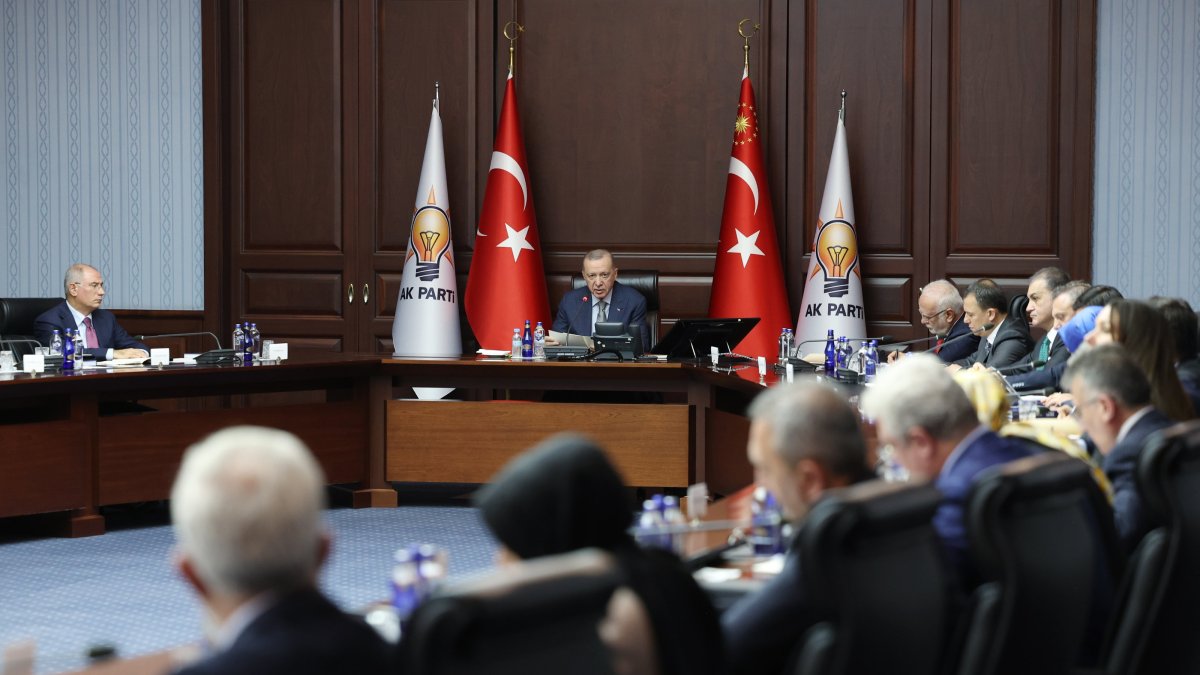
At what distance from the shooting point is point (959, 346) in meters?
6.75

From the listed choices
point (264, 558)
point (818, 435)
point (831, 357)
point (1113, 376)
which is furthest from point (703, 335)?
point (264, 558)

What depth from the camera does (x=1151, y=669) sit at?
242cm

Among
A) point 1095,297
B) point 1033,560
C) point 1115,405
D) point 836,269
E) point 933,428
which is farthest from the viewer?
point 836,269

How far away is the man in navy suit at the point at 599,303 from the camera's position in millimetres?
7246

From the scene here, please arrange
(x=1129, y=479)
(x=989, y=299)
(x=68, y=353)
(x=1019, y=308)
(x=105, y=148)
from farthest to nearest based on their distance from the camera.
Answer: (x=105, y=148) < (x=1019, y=308) < (x=989, y=299) < (x=68, y=353) < (x=1129, y=479)

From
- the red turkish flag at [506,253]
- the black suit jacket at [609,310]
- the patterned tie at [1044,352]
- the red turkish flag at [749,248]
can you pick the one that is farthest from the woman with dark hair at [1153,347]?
the red turkish flag at [506,253]

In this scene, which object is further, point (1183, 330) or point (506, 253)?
point (506, 253)

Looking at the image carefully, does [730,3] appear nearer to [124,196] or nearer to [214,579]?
[124,196]

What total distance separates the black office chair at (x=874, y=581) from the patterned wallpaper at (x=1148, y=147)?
21.5 feet

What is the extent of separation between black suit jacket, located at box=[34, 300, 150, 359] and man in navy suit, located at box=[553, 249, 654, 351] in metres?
2.19

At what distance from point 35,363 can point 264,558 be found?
506cm

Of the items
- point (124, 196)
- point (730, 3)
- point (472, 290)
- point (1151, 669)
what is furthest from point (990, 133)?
point (1151, 669)

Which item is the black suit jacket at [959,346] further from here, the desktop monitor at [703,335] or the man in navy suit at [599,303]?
the man in navy suit at [599,303]

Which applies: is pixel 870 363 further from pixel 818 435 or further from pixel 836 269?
pixel 818 435
